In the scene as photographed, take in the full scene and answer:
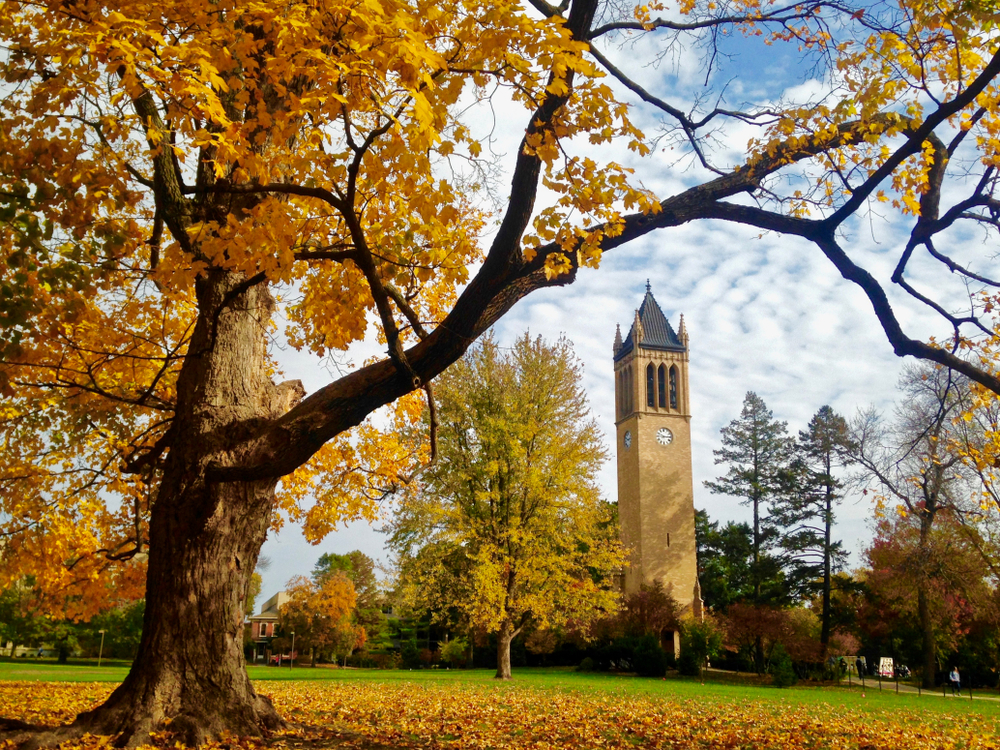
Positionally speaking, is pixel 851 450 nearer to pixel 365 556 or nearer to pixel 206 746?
pixel 206 746

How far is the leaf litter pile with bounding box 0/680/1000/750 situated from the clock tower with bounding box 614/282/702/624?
99.6 ft

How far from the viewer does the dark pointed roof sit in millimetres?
47188

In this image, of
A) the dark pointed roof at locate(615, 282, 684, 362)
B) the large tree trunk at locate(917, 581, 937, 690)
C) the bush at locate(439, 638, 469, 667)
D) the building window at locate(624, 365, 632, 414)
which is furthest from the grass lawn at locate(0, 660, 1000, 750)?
the dark pointed roof at locate(615, 282, 684, 362)

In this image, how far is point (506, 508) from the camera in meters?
19.0

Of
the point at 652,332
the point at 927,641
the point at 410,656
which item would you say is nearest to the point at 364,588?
the point at 410,656

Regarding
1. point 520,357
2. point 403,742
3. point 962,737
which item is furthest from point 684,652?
point 403,742

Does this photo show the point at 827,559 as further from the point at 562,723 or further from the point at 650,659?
the point at 562,723

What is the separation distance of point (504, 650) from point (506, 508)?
356 cm

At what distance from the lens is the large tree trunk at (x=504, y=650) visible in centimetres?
1820

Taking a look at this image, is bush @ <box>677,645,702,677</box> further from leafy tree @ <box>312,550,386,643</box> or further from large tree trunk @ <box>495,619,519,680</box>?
leafy tree @ <box>312,550,386,643</box>

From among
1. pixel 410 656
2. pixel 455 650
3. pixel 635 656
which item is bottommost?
pixel 410 656

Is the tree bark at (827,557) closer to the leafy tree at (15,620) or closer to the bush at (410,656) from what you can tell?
the bush at (410,656)

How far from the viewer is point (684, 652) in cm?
2581

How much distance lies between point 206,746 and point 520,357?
16.4 metres
